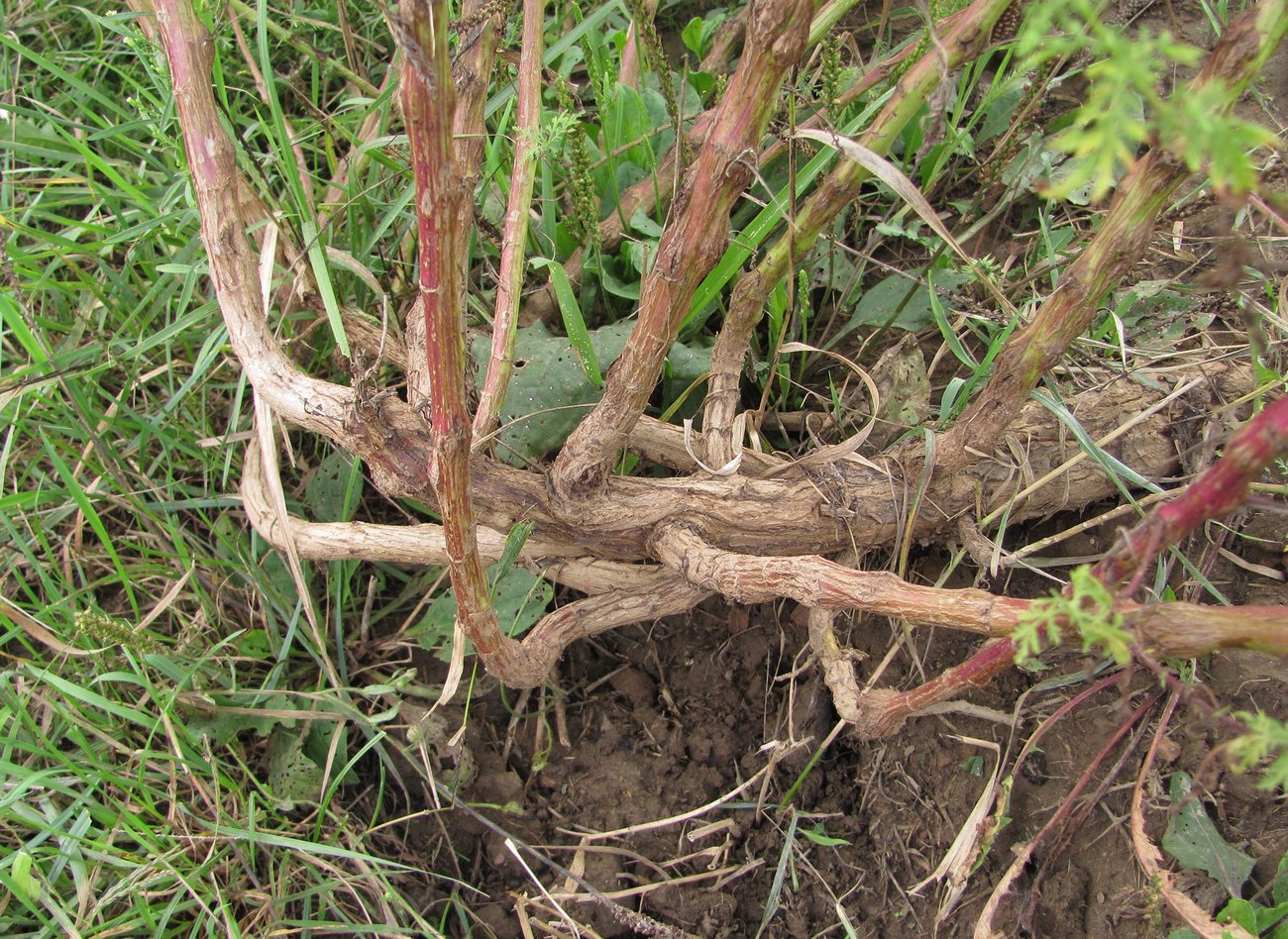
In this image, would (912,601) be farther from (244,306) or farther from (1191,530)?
(244,306)

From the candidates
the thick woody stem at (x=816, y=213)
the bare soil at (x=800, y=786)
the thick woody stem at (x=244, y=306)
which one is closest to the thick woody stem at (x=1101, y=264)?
the thick woody stem at (x=816, y=213)

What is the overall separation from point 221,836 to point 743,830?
0.99 meters

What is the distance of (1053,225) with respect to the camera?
6.47ft

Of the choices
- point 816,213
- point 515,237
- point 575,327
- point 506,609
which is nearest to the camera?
point 816,213

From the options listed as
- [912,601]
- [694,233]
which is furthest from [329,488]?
[912,601]

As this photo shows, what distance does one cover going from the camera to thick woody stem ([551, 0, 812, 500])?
42.7 inches

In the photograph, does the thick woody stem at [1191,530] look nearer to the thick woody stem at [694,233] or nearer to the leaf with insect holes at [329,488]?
the thick woody stem at [694,233]

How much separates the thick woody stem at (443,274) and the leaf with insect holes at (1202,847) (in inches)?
43.7

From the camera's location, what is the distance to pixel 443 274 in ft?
3.34

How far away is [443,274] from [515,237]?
550 mm

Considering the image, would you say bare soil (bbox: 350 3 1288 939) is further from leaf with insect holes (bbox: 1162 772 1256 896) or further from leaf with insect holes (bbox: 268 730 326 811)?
leaf with insect holes (bbox: 268 730 326 811)

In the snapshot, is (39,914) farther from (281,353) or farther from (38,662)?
(281,353)

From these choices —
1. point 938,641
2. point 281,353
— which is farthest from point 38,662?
point 938,641

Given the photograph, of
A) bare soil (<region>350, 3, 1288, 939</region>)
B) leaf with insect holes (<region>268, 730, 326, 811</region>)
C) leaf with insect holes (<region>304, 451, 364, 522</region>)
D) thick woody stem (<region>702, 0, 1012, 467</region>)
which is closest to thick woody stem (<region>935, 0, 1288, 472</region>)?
thick woody stem (<region>702, 0, 1012, 467</region>)
